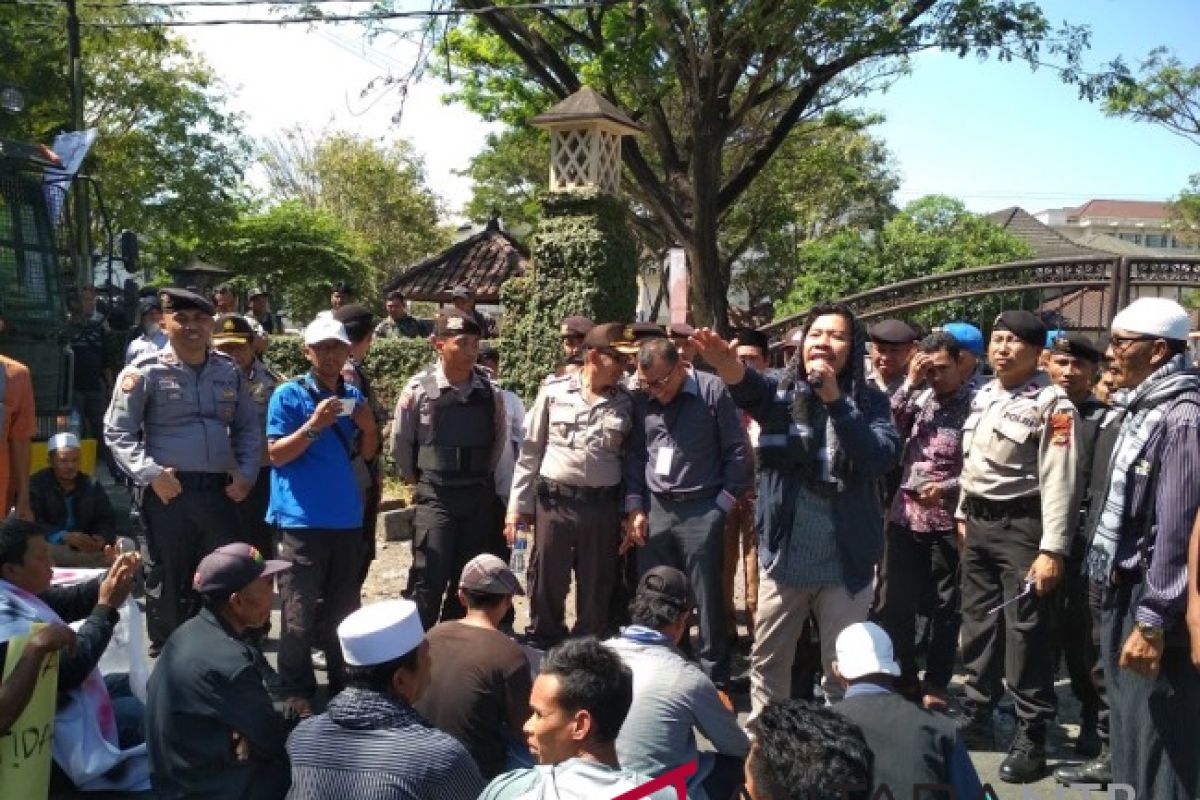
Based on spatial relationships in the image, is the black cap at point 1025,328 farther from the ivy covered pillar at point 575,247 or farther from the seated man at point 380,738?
the ivy covered pillar at point 575,247

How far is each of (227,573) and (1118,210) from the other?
416ft

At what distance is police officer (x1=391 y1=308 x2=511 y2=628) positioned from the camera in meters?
5.73

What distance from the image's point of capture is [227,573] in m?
3.72

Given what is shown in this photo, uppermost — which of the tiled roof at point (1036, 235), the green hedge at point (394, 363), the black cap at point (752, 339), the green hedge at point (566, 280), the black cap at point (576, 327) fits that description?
the tiled roof at point (1036, 235)

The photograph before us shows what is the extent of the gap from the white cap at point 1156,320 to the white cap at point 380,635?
2620mm

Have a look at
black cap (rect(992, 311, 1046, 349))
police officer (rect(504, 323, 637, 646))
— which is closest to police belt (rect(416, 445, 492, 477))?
police officer (rect(504, 323, 637, 646))

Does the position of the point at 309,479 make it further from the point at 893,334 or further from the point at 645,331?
the point at 893,334

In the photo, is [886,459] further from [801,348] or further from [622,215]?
[622,215]

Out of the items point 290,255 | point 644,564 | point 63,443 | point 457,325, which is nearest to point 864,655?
point 644,564

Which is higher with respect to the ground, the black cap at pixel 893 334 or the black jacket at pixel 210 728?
the black cap at pixel 893 334

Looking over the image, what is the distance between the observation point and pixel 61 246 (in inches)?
348

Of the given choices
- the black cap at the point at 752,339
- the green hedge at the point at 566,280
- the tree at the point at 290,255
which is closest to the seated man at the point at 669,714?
the black cap at the point at 752,339

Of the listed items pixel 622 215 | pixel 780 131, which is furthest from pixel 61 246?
pixel 780 131

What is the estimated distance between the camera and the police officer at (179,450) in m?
5.34
